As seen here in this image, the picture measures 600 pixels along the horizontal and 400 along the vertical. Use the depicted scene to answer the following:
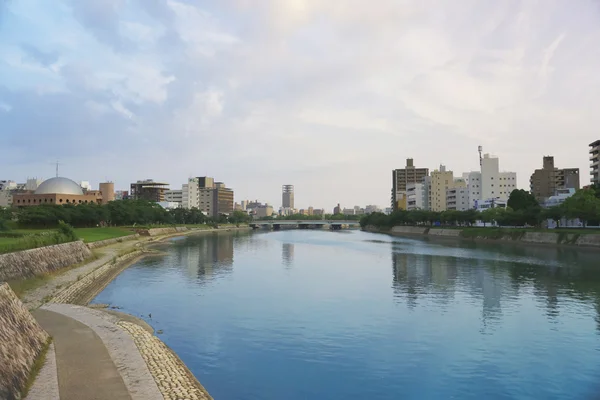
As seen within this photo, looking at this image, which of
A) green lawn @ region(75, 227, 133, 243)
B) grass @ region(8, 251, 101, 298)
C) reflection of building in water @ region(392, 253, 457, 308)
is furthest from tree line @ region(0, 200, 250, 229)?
reflection of building in water @ region(392, 253, 457, 308)

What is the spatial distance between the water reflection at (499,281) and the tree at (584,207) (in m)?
15.2

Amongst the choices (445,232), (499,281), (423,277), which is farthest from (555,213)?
(423,277)

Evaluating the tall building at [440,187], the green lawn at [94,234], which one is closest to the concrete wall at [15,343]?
the green lawn at [94,234]

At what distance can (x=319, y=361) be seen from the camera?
1752 cm

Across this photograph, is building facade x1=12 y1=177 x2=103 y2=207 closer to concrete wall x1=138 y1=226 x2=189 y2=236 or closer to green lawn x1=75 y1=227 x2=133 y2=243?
concrete wall x1=138 y1=226 x2=189 y2=236

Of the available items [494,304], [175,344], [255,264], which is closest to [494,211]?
[255,264]

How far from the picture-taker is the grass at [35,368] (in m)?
11.3

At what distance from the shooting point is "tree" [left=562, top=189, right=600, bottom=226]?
70500 millimetres

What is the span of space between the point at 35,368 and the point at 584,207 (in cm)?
7983

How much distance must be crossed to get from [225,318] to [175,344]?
5.23 metres

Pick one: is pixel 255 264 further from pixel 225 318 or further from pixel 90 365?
pixel 90 365

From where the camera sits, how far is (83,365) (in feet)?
43.3

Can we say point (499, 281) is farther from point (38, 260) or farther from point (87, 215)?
point (87, 215)

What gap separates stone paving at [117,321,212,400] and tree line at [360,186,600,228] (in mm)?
72725
